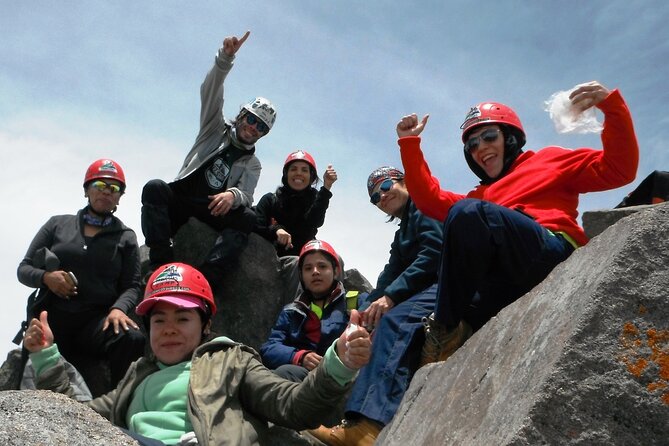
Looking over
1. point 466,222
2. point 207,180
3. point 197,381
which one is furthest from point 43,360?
point 207,180

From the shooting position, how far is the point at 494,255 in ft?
15.8

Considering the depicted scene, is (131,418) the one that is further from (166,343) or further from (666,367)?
(666,367)

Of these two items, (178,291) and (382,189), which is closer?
(178,291)

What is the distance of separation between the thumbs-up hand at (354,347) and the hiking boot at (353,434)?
0.88m

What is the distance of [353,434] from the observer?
4816 millimetres

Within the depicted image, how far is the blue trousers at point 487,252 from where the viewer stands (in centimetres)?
469

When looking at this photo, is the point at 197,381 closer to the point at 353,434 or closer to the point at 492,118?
the point at 353,434

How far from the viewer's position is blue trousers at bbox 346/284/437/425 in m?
4.90

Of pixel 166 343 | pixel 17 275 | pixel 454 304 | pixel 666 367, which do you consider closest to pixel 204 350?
pixel 166 343

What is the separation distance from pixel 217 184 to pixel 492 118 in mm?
4889

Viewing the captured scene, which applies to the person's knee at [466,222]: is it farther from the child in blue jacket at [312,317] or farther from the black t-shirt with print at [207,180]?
the black t-shirt with print at [207,180]

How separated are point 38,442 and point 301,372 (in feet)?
12.7

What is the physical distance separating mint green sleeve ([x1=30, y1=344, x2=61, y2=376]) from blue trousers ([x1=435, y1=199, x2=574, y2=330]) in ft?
9.39

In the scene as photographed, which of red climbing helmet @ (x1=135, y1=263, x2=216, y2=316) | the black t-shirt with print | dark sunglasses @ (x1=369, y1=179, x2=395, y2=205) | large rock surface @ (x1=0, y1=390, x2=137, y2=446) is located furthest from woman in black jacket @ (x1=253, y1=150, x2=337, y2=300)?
large rock surface @ (x1=0, y1=390, x2=137, y2=446)
